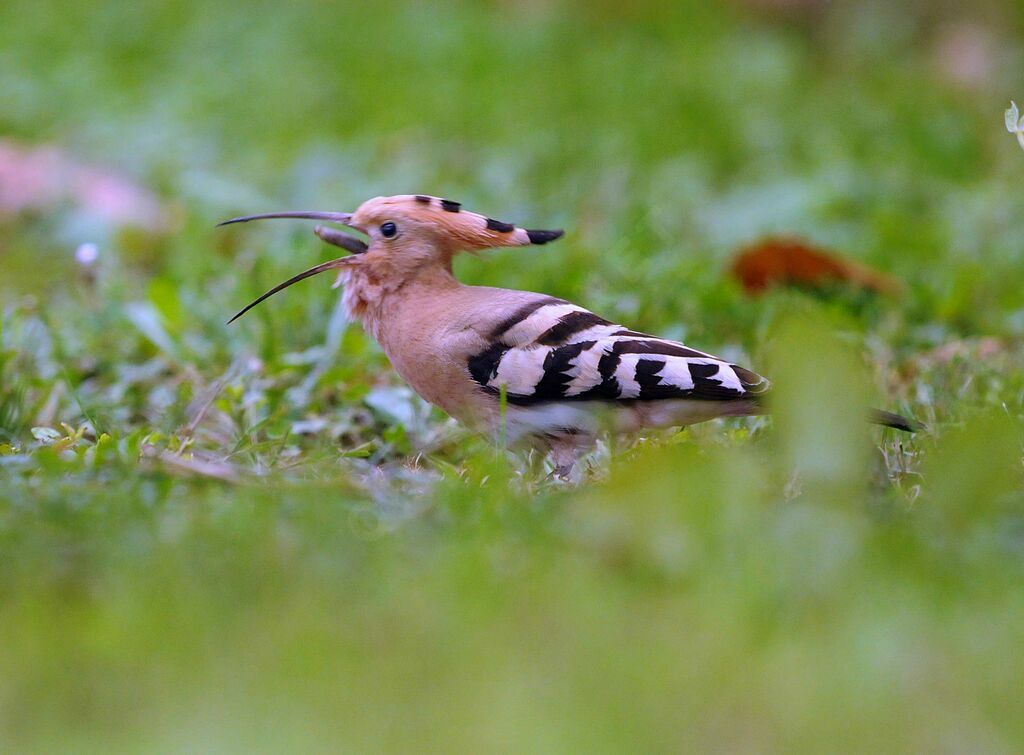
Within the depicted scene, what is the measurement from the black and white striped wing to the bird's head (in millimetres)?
260

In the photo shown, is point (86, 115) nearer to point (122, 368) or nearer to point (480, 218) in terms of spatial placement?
point (122, 368)

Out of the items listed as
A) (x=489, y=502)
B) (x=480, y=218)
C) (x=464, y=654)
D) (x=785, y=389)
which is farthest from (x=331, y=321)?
(x=464, y=654)

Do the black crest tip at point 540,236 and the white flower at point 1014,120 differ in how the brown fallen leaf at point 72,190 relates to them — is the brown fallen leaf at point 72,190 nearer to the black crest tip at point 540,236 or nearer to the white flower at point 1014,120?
the black crest tip at point 540,236

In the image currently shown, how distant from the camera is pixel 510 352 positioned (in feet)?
10.7

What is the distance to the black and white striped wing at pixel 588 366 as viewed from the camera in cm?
317

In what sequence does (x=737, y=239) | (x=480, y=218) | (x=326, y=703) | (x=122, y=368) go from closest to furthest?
(x=326, y=703), (x=480, y=218), (x=122, y=368), (x=737, y=239)

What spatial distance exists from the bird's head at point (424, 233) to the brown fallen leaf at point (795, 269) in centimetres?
176

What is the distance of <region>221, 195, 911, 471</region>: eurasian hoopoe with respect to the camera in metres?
3.19

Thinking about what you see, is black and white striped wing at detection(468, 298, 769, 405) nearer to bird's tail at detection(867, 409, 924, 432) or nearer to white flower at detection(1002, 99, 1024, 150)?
bird's tail at detection(867, 409, 924, 432)

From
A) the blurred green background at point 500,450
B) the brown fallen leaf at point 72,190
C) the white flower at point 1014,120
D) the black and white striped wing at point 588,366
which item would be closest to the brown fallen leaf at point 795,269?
the blurred green background at point 500,450

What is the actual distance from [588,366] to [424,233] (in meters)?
0.60

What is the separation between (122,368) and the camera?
4336mm

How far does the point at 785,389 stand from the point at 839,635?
57 cm

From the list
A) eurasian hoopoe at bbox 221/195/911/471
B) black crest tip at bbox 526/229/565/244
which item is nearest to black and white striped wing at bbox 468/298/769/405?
eurasian hoopoe at bbox 221/195/911/471
